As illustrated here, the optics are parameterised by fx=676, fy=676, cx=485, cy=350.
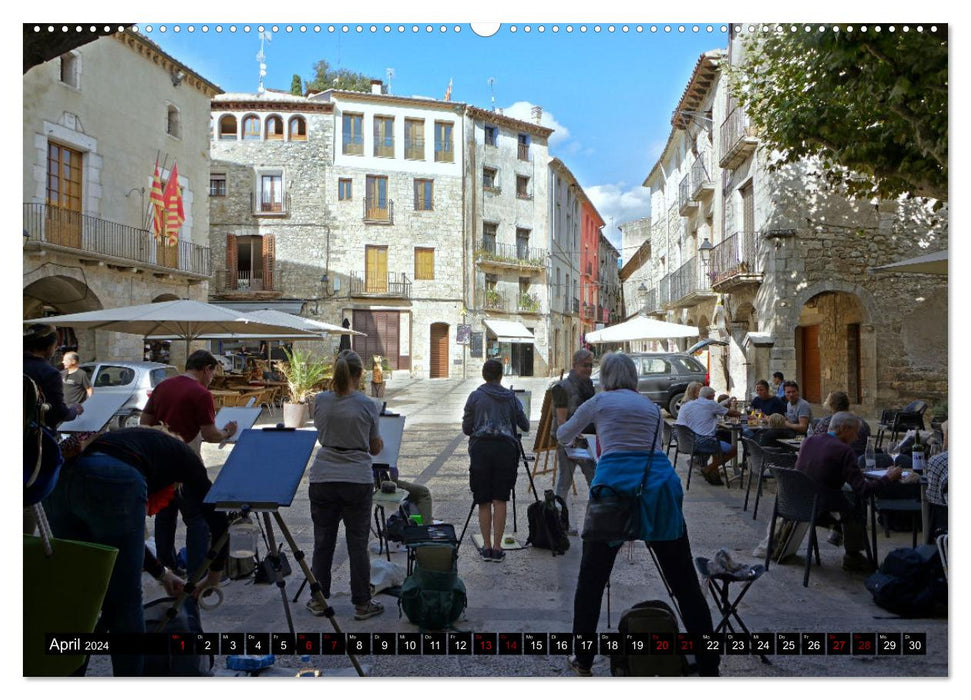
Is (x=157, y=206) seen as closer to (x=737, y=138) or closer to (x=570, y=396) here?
(x=570, y=396)

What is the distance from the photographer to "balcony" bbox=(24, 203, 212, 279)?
4.17 m

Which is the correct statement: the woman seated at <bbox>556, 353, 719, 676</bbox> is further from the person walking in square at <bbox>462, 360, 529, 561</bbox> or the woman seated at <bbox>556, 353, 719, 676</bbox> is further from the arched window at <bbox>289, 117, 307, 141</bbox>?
the arched window at <bbox>289, 117, 307, 141</bbox>

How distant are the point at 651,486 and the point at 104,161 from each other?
5840 millimetres

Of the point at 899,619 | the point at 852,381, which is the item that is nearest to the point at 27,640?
the point at 899,619

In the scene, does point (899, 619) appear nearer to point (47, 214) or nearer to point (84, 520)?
point (84, 520)

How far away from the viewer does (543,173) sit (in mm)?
4277

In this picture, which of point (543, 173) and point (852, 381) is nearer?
point (543, 173)

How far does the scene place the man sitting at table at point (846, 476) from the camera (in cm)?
432

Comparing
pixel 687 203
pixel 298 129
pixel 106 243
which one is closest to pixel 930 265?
pixel 298 129

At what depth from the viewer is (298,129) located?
5973mm

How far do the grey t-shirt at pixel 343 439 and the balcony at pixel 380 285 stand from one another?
285 centimetres

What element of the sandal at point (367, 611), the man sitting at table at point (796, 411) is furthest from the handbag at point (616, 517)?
the man sitting at table at point (796, 411)
